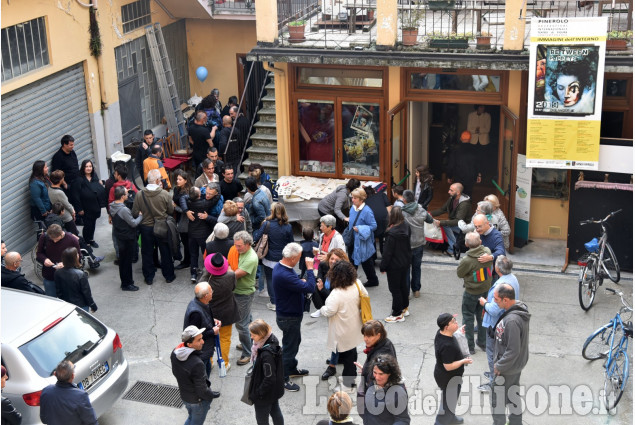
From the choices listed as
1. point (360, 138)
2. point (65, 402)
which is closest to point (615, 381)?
point (65, 402)

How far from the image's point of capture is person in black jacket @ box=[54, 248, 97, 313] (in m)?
11.1

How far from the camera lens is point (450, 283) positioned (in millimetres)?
13312

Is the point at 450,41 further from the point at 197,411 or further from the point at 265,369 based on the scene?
the point at 197,411

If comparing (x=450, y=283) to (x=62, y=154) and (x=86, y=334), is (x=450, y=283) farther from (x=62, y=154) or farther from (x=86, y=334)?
(x=62, y=154)

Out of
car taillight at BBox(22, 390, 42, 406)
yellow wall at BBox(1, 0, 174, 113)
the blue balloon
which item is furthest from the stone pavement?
the blue balloon

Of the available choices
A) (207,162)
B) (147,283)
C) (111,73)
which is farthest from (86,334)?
(111,73)

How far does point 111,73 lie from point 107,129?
1150mm

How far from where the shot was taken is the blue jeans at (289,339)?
33.6 feet

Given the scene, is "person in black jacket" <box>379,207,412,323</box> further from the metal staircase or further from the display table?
the metal staircase

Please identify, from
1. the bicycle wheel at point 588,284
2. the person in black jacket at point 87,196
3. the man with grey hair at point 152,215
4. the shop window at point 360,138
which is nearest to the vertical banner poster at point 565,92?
the bicycle wheel at point 588,284

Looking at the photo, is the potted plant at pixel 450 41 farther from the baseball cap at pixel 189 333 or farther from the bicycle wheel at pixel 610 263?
the baseball cap at pixel 189 333

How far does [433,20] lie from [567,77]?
2.63 meters

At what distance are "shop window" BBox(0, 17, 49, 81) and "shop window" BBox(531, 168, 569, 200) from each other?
8798 millimetres

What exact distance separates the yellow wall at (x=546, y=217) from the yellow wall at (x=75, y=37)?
8630 millimetres
